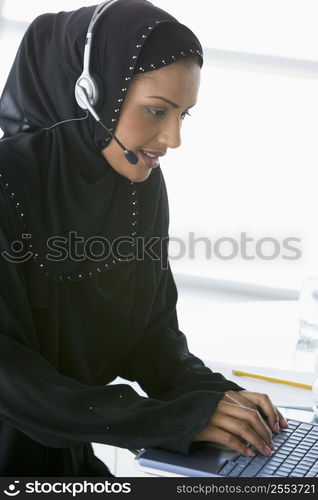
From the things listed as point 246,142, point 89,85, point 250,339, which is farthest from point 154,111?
point 246,142

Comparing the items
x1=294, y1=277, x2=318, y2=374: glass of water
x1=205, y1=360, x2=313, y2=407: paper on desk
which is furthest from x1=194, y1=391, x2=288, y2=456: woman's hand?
x1=294, y1=277, x2=318, y2=374: glass of water

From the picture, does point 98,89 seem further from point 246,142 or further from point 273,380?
point 246,142

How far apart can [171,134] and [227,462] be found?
1.79ft

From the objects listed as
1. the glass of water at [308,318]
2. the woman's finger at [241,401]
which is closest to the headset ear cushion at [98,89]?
the woman's finger at [241,401]

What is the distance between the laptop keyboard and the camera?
1118 millimetres

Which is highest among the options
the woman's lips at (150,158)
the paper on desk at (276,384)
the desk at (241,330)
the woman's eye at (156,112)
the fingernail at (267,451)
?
the woman's eye at (156,112)

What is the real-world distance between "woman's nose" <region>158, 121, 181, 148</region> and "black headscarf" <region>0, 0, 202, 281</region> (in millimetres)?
83

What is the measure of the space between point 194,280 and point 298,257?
13.3 inches

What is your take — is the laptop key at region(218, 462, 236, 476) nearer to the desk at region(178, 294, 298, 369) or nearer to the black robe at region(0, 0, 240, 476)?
the black robe at region(0, 0, 240, 476)

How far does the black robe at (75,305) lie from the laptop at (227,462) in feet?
0.07

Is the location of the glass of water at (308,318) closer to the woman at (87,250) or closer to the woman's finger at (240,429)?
the woman at (87,250)

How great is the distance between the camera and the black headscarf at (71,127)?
4.44ft

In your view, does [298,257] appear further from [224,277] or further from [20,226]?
[20,226]
